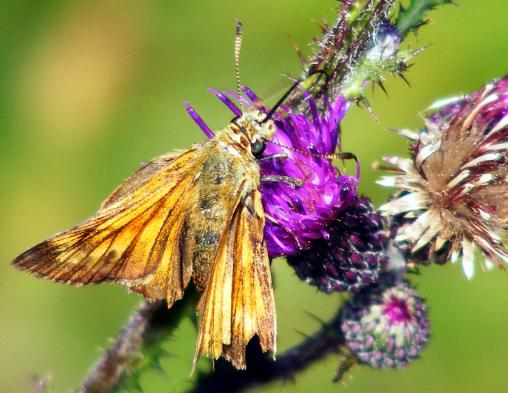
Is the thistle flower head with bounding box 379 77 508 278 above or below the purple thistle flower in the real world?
below

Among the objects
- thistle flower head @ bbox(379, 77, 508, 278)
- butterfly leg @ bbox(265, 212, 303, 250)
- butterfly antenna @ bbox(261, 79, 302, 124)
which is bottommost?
thistle flower head @ bbox(379, 77, 508, 278)

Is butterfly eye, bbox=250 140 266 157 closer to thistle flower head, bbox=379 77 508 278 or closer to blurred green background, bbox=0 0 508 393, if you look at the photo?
thistle flower head, bbox=379 77 508 278

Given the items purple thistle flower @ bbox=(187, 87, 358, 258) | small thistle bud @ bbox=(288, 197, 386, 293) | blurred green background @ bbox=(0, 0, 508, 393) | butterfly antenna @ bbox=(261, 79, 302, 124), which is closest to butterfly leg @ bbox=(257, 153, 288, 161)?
purple thistle flower @ bbox=(187, 87, 358, 258)

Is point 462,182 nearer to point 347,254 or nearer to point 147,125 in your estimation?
point 347,254

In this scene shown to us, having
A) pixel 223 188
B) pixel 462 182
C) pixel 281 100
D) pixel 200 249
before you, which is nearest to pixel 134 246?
pixel 200 249

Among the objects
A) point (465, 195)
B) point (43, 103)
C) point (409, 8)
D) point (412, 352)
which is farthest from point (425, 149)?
point (43, 103)

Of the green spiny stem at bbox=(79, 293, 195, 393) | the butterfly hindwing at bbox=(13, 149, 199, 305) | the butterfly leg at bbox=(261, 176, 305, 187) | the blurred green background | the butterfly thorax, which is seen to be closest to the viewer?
the butterfly hindwing at bbox=(13, 149, 199, 305)

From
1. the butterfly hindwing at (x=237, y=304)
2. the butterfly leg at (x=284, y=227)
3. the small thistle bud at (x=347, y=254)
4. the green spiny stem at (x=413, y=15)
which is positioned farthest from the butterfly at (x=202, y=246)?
the green spiny stem at (x=413, y=15)
